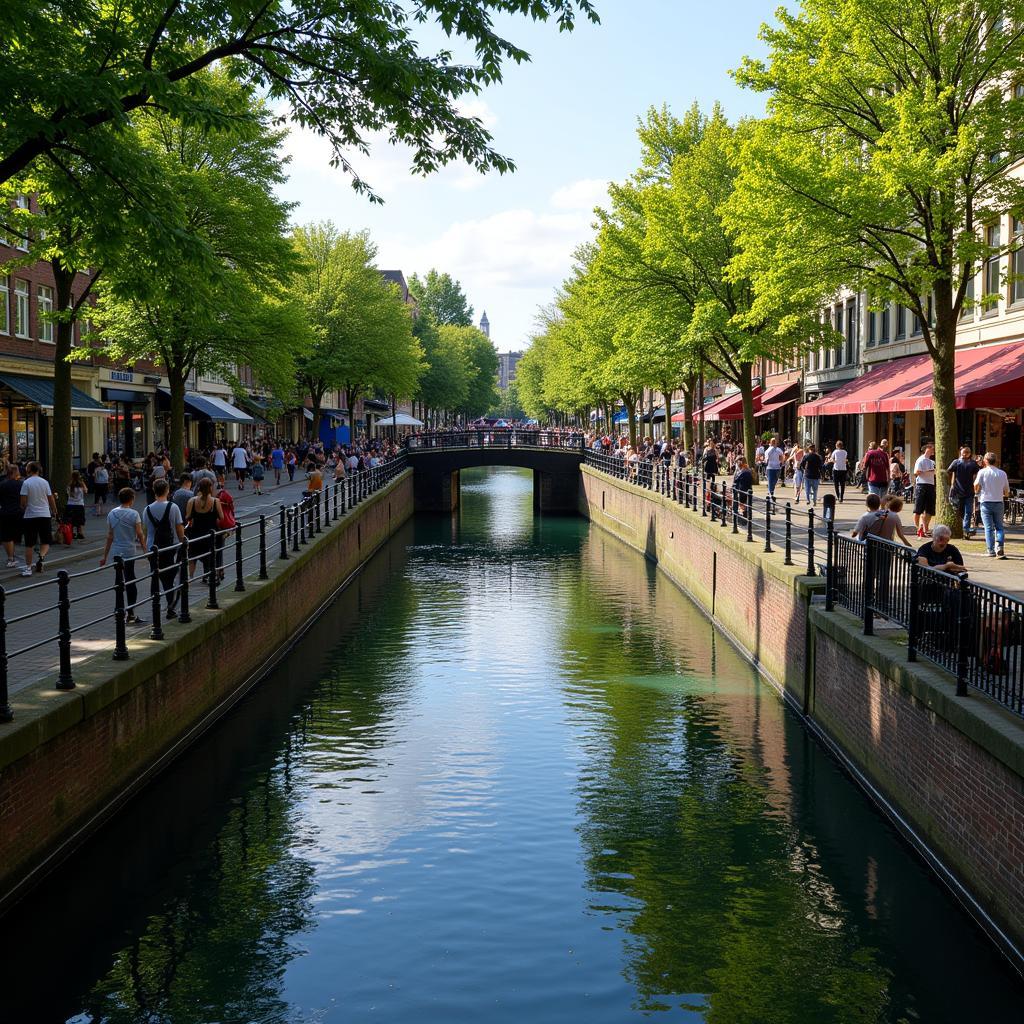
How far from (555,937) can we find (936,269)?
15397 millimetres

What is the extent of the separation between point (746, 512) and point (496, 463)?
34069 mm

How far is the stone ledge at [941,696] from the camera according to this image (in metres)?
8.34

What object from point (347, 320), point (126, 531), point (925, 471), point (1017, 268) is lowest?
point (126, 531)

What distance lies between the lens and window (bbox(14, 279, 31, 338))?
1369 inches

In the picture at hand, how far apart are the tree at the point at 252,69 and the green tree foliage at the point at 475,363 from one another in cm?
9606

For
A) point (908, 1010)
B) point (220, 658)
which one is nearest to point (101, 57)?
point (220, 658)

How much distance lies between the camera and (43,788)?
30.5 feet

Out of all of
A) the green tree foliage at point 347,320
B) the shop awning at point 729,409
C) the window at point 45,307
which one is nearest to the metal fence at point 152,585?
the window at point 45,307

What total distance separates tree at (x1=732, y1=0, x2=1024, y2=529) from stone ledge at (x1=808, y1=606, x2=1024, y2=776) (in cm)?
869

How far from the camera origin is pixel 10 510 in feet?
63.0

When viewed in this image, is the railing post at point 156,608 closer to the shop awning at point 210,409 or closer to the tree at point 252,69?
the tree at point 252,69

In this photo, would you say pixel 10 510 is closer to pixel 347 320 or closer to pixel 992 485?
pixel 992 485

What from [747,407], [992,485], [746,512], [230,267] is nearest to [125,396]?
[230,267]

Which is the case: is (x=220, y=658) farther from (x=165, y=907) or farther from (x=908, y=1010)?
(x=908, y=1010)
